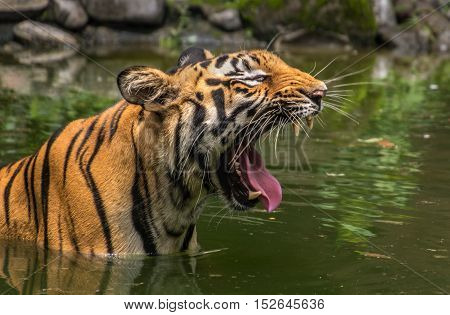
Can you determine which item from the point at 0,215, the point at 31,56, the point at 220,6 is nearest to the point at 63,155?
the point at 0,215

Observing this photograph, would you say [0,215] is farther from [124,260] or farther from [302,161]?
[302,161]

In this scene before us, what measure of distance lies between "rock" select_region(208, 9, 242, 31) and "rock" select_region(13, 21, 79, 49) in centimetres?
327

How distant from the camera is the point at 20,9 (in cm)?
1823

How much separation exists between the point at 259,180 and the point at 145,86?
86 cm

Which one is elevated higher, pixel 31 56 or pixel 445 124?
pixel 31 56

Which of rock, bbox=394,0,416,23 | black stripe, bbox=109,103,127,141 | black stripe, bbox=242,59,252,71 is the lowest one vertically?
black stripe, bbox=109,103,127,141

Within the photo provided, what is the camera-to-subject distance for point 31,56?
17297 mm

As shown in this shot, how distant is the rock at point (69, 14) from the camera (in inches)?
750

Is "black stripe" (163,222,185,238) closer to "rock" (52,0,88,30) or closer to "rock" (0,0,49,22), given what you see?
"rock" (0,0,49,22)

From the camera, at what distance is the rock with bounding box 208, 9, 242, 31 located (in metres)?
20.4

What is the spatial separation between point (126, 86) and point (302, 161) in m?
4.14

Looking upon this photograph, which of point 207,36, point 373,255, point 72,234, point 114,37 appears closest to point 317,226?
point 373,255

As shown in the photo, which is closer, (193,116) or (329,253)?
(193,116)

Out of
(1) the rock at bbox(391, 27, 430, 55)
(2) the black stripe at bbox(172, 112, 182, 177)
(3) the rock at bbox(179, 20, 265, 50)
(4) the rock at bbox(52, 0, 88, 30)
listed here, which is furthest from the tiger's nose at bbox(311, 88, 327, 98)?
(1) the rock at bbox(391, 27, 430, 55)
